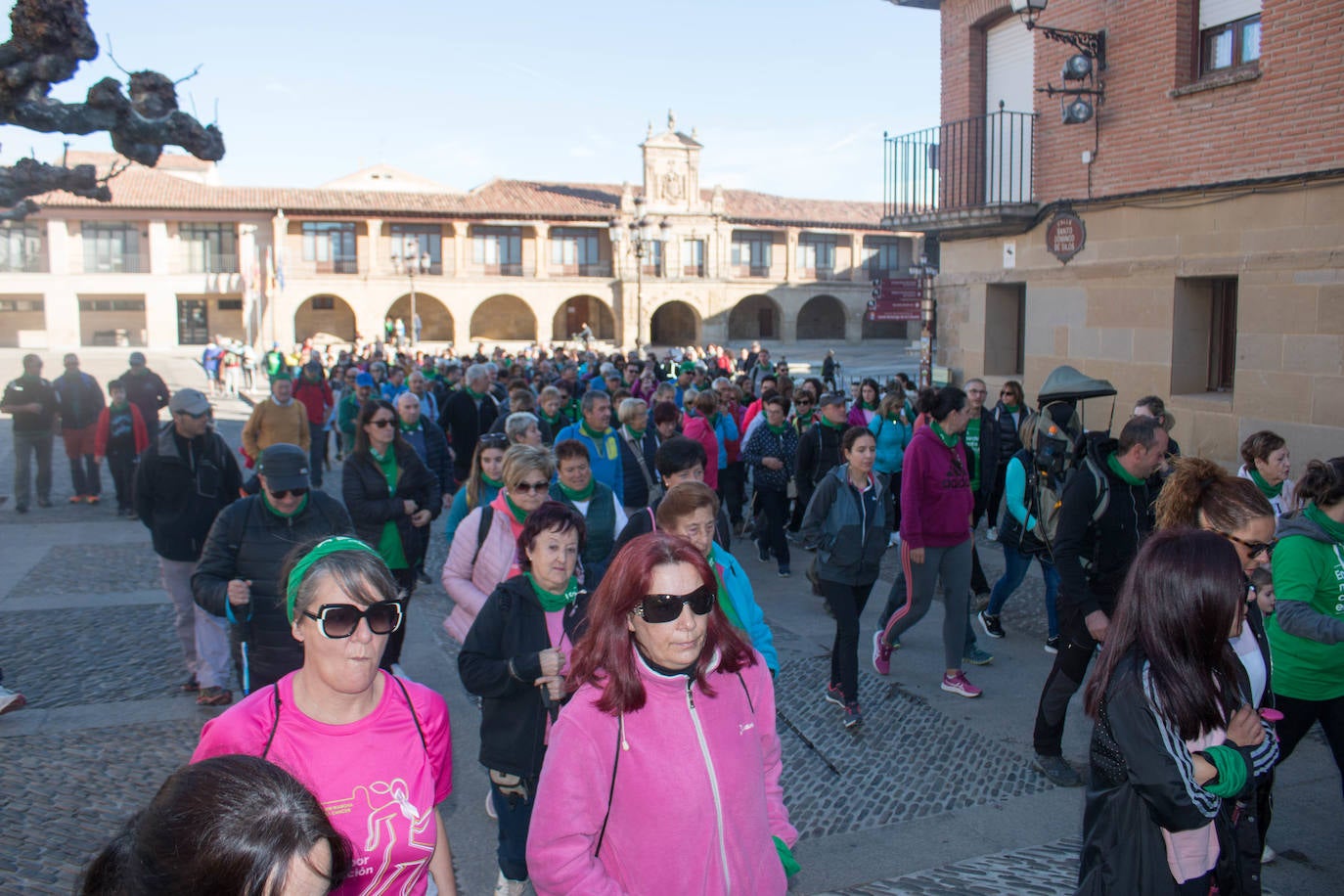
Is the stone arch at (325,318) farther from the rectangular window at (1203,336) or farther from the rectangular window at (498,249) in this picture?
the rectangular window at (1203,336)

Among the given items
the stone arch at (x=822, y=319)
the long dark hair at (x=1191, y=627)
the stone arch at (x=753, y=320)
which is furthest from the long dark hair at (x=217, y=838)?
the stone arch at (x=822, y=319)

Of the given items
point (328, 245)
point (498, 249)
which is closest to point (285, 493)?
point (328, 245)

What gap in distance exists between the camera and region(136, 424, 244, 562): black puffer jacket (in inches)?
234

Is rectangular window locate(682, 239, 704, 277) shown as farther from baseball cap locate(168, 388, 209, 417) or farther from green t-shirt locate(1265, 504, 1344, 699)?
green t-shirt locate(1265, 504, 1344, 699)

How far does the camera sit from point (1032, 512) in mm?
6711

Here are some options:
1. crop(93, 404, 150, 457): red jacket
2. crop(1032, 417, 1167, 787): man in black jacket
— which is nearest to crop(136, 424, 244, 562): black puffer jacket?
crop(1032, 417, 1167, 787): man in black jacket

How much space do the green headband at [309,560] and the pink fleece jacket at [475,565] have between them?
5.48 feet

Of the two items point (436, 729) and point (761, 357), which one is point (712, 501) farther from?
point (761, 357)

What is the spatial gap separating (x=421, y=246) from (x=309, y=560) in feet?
155

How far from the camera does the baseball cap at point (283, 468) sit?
14.1 ft

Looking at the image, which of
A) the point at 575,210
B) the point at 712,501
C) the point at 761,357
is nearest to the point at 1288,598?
the point at 712,501

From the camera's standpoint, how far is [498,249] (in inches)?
1940

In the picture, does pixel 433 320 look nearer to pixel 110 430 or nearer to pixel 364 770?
pixel 110 430

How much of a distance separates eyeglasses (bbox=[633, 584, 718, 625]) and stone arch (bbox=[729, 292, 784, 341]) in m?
53.4
